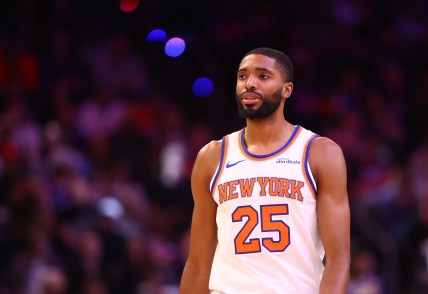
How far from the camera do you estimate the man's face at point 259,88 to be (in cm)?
547

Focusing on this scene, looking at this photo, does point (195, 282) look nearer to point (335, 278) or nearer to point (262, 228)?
point (262, 228)

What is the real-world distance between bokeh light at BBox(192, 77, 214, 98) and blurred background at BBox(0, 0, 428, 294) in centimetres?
3

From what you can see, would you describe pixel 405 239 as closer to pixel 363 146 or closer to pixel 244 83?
pixel 363 146

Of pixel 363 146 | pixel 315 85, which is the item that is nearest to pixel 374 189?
pixel 363 146

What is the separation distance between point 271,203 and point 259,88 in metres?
0.66

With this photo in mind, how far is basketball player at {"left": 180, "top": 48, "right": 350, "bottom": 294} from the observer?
532cm

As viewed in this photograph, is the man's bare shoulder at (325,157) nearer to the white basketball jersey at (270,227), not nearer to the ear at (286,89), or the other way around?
the white basketball jersey at (270,227)

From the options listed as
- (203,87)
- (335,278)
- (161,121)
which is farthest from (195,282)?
(203,87)

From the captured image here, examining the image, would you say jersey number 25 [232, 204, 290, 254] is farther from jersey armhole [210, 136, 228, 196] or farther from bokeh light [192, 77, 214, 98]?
bokeh light [192, 77, 214, 98]

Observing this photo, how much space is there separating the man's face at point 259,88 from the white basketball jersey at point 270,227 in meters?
0.26

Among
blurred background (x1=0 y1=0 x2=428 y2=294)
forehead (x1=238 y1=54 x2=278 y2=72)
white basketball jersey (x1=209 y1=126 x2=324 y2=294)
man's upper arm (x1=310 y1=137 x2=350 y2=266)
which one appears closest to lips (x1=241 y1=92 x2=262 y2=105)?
forehead (x1=238 y1=54 x2=278 y2=72)

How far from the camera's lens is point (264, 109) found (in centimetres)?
550

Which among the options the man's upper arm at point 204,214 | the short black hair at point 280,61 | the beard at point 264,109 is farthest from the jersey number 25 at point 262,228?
the short black hair at point 280,61

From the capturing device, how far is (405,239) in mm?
10273
